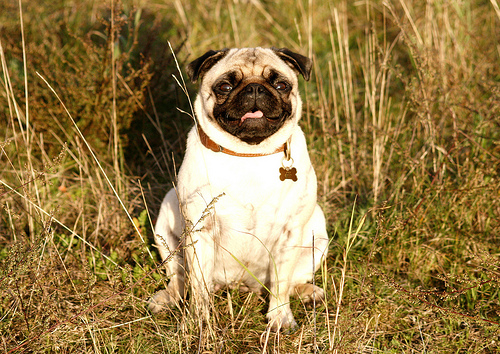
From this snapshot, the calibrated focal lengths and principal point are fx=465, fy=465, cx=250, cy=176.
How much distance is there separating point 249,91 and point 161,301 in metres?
1.56

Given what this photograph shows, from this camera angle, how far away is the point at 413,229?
11.8 feet

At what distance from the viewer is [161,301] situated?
10.5 ft

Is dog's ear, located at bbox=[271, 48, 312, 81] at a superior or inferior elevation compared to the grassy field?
superior

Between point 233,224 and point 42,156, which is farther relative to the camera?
point 42,156

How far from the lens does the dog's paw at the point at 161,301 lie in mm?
3088

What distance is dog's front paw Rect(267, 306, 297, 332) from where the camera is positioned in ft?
9.73

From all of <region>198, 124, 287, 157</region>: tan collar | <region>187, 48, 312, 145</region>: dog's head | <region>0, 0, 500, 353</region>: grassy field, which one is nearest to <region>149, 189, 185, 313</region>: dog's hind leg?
<region>0, 0, 500, 353</region>: grassy field

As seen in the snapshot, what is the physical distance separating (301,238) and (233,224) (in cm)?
50

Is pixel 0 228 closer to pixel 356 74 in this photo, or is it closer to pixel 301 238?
pixel 301 238

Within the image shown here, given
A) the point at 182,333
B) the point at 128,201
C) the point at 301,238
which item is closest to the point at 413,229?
the point at 301,238

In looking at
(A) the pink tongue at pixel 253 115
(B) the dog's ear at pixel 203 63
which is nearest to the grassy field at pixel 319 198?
(B) the dog's ear at pixel 203 63

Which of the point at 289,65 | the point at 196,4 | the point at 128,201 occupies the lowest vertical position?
the point at 128,201

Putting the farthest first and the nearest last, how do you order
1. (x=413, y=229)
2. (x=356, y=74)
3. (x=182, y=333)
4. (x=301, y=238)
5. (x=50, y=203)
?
(x=356, y=74) → (x=50, y=203) → (x=413, y=229) → (x=301, y=238) → (x=182, y=333)

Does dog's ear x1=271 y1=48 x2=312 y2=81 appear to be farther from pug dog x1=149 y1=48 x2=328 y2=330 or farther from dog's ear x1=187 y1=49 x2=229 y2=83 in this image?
dog's ear x1=187 y1=49 x2=229 y2=83
